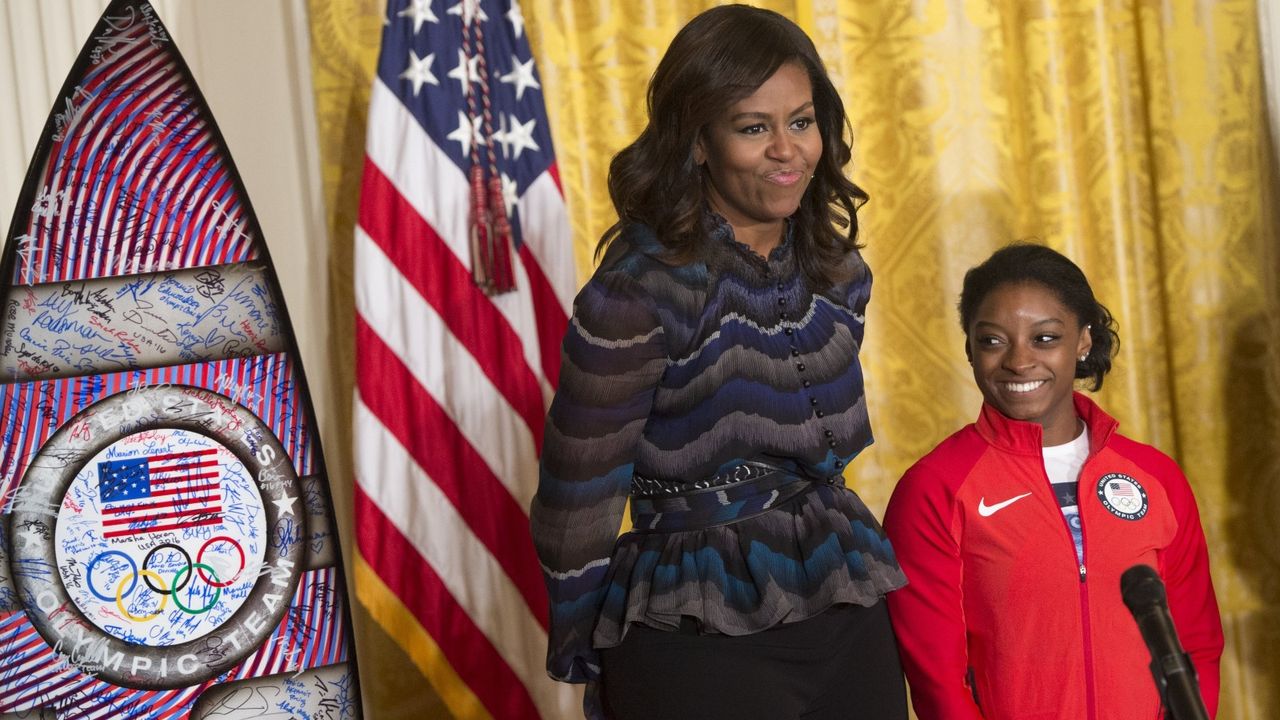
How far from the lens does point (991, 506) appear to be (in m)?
1.87

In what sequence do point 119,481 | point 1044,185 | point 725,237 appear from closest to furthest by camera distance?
1. point 725,237
2. point 119,481
3. point 1044,185

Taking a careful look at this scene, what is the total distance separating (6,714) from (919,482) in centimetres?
165

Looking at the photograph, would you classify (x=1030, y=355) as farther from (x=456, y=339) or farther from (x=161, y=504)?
(x=161, y=504)

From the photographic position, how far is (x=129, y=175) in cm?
226

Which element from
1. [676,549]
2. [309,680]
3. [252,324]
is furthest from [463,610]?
[676,549]

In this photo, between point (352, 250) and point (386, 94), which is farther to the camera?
point (352, 250)

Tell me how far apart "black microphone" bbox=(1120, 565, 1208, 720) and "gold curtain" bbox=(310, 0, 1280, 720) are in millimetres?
2017

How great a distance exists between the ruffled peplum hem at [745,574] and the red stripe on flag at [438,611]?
1167 mm

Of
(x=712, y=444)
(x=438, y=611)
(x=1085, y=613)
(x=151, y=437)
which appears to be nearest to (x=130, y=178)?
(x=151, y=437)

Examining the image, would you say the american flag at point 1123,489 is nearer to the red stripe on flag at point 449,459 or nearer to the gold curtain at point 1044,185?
the gold curtain at point 1044,185

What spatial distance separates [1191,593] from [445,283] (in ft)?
4.97

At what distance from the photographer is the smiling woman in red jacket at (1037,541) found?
1.80m

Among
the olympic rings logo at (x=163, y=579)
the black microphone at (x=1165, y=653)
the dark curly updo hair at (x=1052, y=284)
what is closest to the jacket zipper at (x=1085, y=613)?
the dark curly updo hair at (x=1052, y=284)

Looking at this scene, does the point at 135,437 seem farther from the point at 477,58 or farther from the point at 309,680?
the point at 477,58
